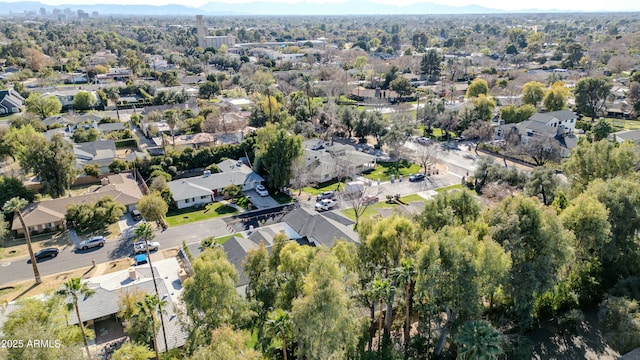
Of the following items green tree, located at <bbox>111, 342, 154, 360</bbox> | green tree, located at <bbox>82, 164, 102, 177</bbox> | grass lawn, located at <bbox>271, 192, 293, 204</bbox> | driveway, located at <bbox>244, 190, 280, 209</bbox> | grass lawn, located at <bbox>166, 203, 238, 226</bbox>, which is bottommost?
grass lawn, located at <bbox>166, 203, 238, 226</bbox>

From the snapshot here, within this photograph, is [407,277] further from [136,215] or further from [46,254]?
[136,215]

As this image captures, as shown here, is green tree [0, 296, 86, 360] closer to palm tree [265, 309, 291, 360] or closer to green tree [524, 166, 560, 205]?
palm tree [265, 309, 291, 360]

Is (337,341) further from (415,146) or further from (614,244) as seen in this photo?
(415,146)

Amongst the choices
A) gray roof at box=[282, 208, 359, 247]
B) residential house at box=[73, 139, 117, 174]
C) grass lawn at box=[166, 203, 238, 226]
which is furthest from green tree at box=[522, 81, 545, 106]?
residential house at box=[73, 139, 117, 174]

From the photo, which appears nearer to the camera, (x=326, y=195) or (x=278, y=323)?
(x=278, y=323)

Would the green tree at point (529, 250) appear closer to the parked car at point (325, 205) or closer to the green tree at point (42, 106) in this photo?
the parked car at point (325, 205)

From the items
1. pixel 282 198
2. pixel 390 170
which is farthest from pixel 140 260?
pixel 390 170
